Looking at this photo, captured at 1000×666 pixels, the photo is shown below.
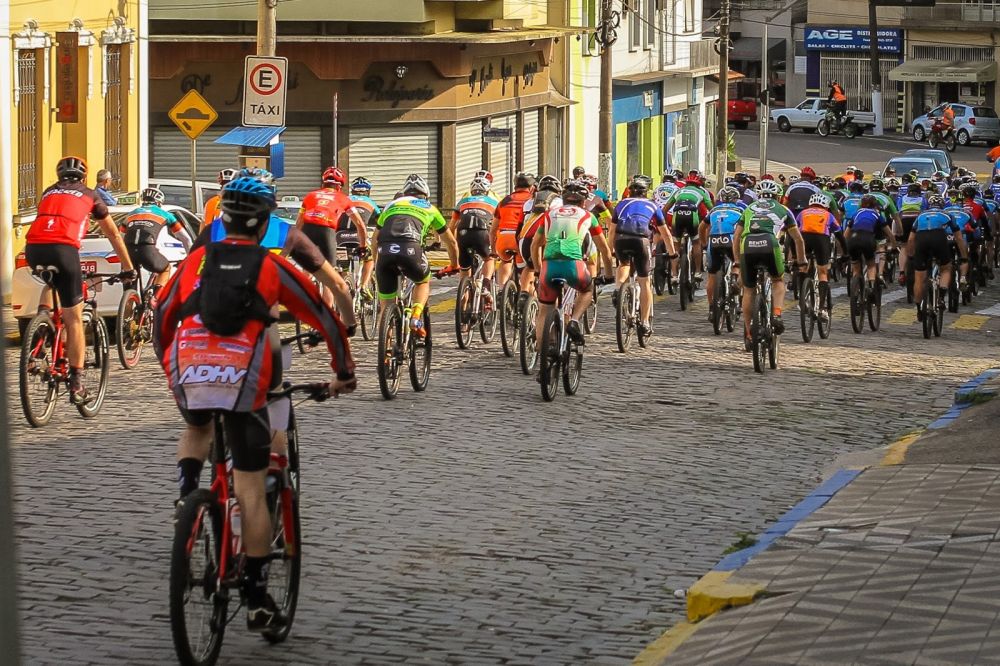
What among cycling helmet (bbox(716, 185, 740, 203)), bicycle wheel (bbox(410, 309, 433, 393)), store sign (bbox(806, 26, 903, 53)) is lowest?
bicycle wheel (bbox(410, 309, 433, 393))

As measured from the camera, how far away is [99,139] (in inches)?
1068

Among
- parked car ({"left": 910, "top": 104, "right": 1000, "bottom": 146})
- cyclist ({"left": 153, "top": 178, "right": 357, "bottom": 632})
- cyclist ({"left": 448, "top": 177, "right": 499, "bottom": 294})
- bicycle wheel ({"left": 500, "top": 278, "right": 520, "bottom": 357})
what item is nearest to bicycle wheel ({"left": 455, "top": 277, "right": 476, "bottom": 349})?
cyclist ({"left": 448, "top": 177, "right": 499, "bottom": 294})

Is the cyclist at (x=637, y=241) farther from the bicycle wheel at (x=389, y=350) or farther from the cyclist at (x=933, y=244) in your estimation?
the cyclist at (x=933, y=244)

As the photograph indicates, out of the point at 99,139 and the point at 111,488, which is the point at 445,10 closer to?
the point at 99,139

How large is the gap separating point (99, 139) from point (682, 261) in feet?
29.3

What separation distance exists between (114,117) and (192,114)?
4.19m

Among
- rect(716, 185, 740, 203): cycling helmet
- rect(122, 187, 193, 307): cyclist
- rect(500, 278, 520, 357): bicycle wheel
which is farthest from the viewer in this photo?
rect(716, 185, 740, 203): cycling helmet

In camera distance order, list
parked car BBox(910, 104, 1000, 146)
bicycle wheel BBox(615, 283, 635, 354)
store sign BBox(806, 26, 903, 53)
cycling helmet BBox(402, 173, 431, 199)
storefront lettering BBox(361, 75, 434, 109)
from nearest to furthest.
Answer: cycling helmet BBox(402, 173, 431, 199) → bicycle wheel BBox(615, 283, 635, 354) → storefront lettering BBox(361, 75, 434, 109) → parked car BBox(910, 104, 1000, 146) → store sign BBox(806, 26, 903, 53)

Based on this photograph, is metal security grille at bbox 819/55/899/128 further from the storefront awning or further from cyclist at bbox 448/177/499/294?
cyclist at bbox 448/177/499/294

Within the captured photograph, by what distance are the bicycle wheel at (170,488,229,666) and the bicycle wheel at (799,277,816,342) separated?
14.8 metres

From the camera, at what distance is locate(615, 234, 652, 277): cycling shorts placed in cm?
1898

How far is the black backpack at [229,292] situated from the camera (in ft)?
22.0

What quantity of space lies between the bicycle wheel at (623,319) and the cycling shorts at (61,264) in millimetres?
7317

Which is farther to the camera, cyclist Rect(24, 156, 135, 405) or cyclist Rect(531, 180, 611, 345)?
cyclist Rect(531, 180, 611, 345)
